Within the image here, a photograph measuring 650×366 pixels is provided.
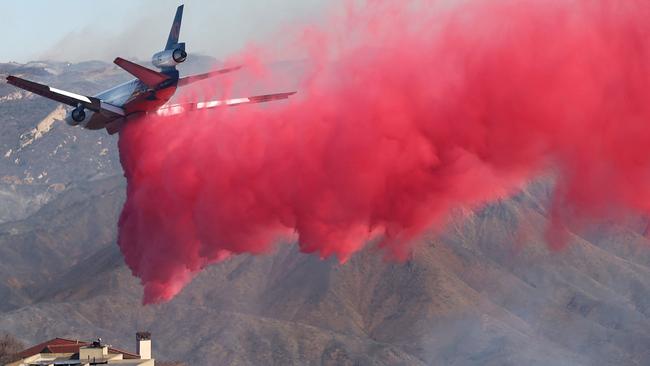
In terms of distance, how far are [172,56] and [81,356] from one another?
43625mm

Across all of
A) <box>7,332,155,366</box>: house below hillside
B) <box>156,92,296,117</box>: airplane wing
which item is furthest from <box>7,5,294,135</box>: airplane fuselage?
<box>7,332,155,366</box>: house below hillside

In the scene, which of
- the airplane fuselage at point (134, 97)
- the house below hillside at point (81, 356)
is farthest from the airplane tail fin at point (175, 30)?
Answer: the house below hillside at point (81, 356)

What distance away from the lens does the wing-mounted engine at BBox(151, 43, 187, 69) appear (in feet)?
320

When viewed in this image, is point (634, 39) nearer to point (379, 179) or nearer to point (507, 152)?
point (507, 152)

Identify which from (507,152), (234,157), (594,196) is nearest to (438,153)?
(507,152)

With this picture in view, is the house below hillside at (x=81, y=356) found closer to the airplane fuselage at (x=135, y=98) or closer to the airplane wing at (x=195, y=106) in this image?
the airplane wing at (x=195, y=106)

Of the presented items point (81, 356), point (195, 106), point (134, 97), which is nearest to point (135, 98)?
point (134, 97)

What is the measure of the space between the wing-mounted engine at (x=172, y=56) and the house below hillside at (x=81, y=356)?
1495 inches

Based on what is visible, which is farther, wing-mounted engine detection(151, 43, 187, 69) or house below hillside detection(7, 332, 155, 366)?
house below hillside detection(7, 332, 155, 366)

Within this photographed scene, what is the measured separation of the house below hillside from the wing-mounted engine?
125 feet

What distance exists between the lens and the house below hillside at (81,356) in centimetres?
13075

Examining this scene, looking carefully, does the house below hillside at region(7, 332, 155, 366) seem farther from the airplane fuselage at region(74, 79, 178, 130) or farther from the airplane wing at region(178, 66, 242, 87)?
the airplane wing at region(178, 66, 242, 87)

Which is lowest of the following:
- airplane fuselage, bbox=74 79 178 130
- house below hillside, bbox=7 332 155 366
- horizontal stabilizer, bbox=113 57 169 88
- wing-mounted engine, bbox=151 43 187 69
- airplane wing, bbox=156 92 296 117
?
house below hillside, bbox=7 332 155 366

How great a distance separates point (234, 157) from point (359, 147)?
10382 millimetres
